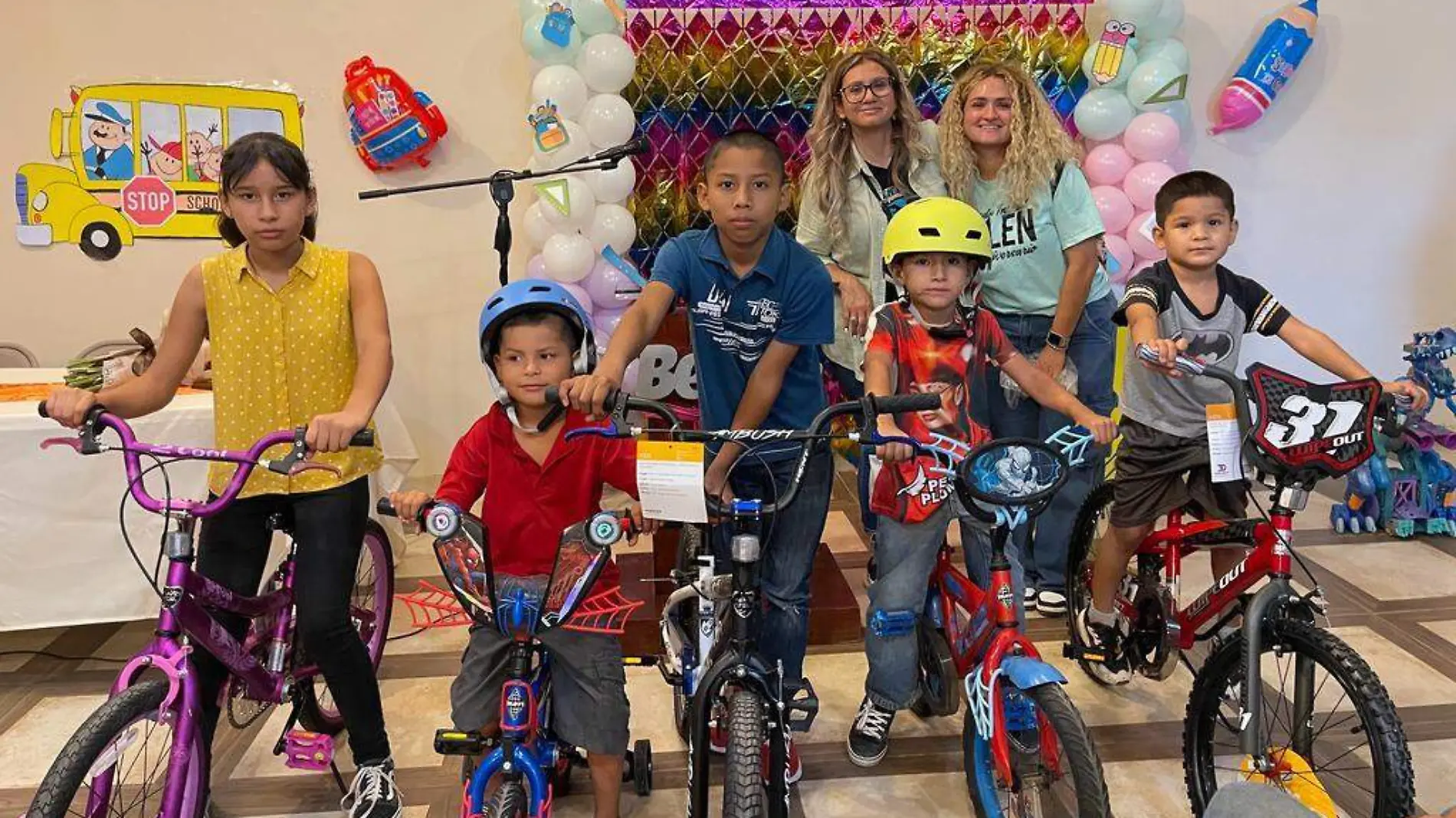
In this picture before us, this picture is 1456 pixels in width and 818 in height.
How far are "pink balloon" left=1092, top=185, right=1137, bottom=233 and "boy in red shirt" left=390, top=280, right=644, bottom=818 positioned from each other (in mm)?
2903

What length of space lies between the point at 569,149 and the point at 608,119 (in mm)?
188

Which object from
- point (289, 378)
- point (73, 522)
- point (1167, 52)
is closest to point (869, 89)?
point (289, 378)

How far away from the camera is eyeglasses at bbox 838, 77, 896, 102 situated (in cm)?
252

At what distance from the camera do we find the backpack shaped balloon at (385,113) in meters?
4.20

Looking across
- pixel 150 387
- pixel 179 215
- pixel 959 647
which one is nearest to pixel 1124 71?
pixel 959 647

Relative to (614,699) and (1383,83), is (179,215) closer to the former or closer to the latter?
(614,699)

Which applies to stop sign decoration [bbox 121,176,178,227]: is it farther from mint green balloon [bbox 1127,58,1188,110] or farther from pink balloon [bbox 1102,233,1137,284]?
mint green balloon [bbox 1127,58,1188,110]

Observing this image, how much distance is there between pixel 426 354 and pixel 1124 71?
128 inches

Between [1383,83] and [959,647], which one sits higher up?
[1383,83]

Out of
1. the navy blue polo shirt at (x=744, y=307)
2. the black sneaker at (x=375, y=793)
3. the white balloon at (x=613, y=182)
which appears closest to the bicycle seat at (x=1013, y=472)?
the navy blue polo shirt at (x=744, y=307)

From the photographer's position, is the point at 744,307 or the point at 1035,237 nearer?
the point at 744,307

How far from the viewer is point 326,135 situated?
432 centimetres

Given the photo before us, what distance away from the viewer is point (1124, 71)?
4.09m

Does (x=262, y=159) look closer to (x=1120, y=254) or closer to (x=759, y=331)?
(x=759, y=331)
